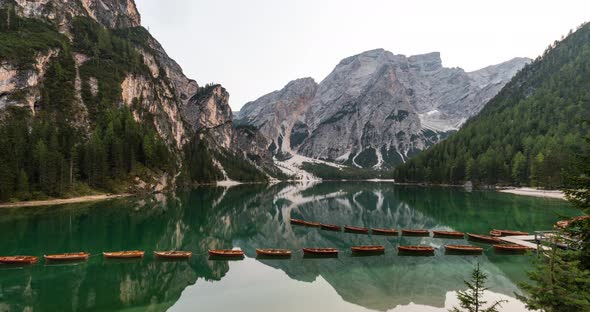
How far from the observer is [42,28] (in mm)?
179250

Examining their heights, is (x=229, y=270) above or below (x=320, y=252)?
below

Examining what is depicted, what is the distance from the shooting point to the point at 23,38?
523 feet

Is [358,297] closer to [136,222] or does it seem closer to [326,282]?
[326,282]

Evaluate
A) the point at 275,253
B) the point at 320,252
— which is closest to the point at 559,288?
the point at 320,252

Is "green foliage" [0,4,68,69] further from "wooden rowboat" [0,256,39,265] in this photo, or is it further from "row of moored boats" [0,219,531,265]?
"row of moored boats" [0,219,531,265]

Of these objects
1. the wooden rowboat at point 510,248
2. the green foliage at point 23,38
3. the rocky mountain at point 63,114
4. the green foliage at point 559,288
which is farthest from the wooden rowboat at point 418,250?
the green foliage at point 23,38

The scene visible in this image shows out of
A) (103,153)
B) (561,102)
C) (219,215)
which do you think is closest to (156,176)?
(103,153)

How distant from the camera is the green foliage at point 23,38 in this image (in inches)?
5612

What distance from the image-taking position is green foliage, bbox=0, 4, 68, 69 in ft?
468

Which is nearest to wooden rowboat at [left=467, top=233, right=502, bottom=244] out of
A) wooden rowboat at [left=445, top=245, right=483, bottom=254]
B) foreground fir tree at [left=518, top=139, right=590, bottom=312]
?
wooden rowboat at [left=445, top=245, right=483, bottom=254]

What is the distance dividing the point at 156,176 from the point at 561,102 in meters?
215

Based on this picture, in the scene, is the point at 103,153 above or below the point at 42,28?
below

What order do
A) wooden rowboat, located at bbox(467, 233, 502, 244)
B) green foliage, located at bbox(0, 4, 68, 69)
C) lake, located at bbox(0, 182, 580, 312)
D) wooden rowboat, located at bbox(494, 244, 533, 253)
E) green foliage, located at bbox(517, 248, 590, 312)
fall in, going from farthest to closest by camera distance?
green foliage, located at bbox(0, 4, 68, 69) < wooden rowboat, located at bbox(467, 233, 502, 244) < wooden rowboat, located at bbox(494, 244, 533, 253) < lake, located at bbox(0, 182, 580, 312) < green foliage, located at bbox(517, 248, 590, 312)

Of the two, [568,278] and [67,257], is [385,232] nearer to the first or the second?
[67,257]
